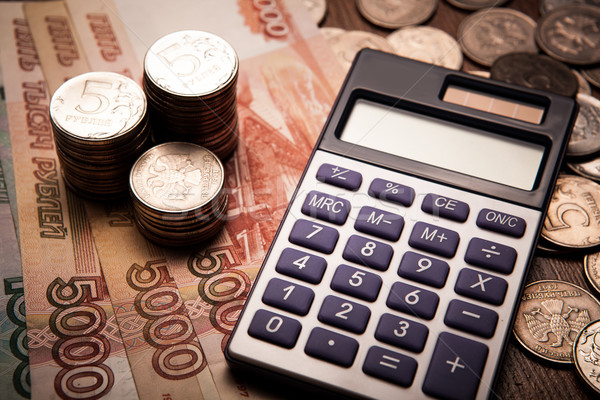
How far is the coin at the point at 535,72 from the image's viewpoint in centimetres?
84

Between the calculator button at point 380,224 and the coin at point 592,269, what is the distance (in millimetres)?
237

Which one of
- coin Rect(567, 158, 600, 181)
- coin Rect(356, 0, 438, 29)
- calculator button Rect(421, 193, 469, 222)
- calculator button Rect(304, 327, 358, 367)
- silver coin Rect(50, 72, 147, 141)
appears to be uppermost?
coin Rect(356, 0, 438, 29)

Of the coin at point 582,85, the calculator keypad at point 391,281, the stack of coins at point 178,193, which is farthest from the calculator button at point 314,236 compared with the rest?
the coin at point 582,85

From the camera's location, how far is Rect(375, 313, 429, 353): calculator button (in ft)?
2.01

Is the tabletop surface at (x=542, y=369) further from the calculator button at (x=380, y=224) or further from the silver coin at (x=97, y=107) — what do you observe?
the silver coin at (x=97, y=107)

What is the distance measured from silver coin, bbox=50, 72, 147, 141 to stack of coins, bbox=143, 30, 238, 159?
0.09 feet

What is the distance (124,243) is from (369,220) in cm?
30

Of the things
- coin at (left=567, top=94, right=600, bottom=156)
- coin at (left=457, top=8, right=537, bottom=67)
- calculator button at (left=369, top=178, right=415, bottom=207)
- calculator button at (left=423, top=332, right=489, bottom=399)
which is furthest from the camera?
coin at (left=457, top=8, right=537, bottom=67)

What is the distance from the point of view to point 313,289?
648 mm

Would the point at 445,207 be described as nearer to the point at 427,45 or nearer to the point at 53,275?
the point at 427,45

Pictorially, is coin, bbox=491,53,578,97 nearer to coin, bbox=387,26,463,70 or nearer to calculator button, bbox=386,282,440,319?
coin, bbox=387,26,463,70

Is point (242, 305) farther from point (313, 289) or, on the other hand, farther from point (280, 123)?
point (280, 123)

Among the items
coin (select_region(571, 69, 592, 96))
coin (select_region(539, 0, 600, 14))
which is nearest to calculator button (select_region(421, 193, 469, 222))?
coin (select_region(571, 69, 592, 96))

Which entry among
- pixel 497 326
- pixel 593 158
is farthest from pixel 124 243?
pixel 593 158
